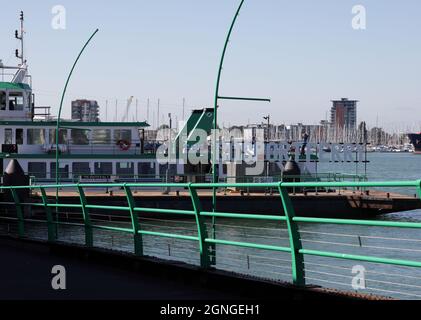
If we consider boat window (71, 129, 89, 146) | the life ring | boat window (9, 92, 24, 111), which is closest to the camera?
the life ring

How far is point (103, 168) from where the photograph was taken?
54969 mm

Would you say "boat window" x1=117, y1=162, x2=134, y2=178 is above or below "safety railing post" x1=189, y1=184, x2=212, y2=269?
below

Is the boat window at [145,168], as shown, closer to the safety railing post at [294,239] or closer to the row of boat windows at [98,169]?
the row of boat windows at [98,169]

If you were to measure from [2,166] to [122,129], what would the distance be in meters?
7.65

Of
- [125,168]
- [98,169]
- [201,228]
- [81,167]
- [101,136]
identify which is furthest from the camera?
[101,136]

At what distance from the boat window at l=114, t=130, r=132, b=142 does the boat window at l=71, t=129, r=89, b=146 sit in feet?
5.81

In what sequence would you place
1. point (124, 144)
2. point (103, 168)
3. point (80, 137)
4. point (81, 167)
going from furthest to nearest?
point (80, 137) < point (124, 144) < point (103, 168) < point (81, 167)

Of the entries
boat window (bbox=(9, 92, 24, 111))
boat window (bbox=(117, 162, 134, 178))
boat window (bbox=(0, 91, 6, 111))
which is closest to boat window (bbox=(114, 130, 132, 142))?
boat window (bbox=(117, 162, 134, 178))

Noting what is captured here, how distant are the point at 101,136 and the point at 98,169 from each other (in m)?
2.77

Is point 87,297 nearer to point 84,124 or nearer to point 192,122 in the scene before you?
point 84,124

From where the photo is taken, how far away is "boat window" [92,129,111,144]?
56.6 m

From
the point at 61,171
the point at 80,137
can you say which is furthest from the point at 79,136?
the point at 61,171

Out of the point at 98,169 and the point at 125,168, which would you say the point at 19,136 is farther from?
the point at 125,168

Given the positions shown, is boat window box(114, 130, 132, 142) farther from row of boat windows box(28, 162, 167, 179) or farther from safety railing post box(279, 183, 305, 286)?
safety railing post box(279, 183, 305, 286)
